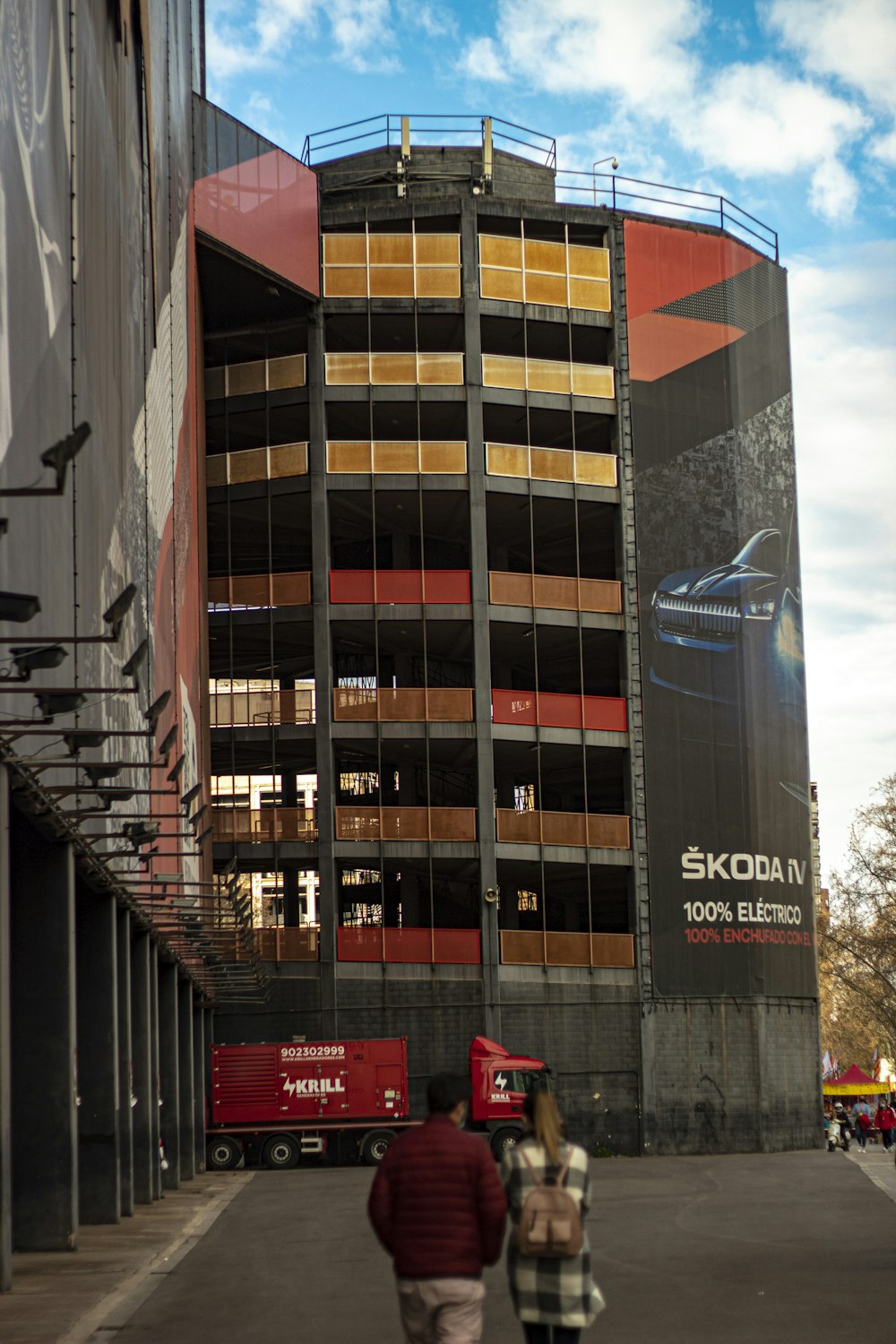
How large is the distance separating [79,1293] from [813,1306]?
6634 mm

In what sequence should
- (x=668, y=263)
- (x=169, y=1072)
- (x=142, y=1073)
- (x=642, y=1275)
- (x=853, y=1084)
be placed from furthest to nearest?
(x=853, y=1084) → (x=668, y=263) → (x=169, y=1072) → (x=142, y=1073) → (x=642, y=1275)

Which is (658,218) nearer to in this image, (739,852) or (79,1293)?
(739,852)

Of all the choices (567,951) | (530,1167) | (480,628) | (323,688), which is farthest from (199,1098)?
(530,1167)

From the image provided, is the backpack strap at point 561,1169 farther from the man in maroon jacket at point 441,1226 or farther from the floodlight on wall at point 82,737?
the floodlight on wall at point 82,737

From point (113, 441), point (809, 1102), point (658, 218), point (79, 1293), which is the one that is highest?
point (658, 218)

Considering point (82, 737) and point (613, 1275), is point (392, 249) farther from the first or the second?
point (613, 1275)

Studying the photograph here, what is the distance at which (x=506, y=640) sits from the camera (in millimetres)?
56031

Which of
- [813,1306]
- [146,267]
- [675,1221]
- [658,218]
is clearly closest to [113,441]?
[146,267]

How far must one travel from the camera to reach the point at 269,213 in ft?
174

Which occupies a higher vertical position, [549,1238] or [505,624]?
[505,624]

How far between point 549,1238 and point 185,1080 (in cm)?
3398

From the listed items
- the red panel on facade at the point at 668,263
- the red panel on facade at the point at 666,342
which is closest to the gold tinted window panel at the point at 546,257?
the red panel on facade at the point at 668,263

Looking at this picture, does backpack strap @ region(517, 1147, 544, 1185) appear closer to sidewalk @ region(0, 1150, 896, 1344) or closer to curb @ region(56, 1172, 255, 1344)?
sidewalk @ region(0, 1150, 896, 1344)

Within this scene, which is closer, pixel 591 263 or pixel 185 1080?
pixel 185 1080
